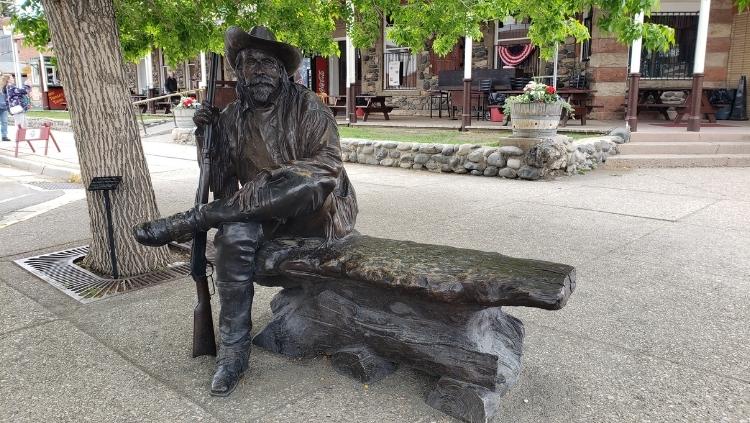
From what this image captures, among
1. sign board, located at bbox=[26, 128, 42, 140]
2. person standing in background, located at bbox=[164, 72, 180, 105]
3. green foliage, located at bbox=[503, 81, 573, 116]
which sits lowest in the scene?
sign board, located at bbox=[26, 128, 42, 140]

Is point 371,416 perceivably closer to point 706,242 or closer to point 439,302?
point 439,302

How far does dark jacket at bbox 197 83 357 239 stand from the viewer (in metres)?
2.74

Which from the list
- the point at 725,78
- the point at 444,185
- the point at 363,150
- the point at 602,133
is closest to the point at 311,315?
the point at 444,185

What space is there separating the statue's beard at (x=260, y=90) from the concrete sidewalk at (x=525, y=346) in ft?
4.38

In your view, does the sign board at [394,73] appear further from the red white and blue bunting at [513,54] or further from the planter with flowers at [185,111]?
the planter with flowers at [185,111]

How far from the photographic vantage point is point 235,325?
9.19 feet

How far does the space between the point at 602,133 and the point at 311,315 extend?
9.58 meters

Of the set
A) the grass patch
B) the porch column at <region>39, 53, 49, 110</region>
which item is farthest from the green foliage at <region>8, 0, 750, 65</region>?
the porch column at <region>39, 53, 49, 110</region>

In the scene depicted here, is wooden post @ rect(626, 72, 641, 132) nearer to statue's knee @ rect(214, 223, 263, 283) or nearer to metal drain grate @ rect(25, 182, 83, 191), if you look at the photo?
metal drain grate @ rect(25, 182, 83, 191)

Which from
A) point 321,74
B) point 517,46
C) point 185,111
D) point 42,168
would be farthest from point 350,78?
point 321,74

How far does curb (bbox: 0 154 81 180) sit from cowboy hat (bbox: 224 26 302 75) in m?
8.02

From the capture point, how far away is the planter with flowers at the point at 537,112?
29.5 ft

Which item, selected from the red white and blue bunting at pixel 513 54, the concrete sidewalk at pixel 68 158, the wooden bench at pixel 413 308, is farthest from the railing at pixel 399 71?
the wooden bench at pixel 413 308

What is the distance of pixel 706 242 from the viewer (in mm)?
5305
